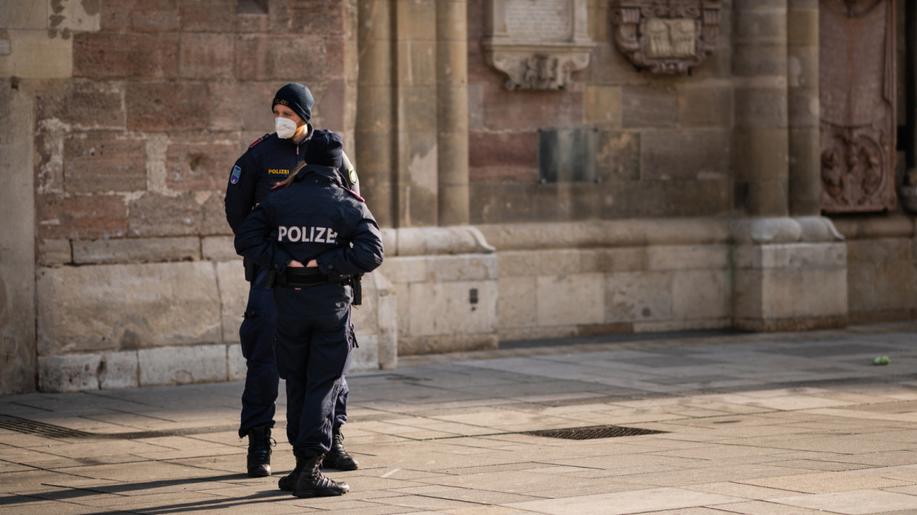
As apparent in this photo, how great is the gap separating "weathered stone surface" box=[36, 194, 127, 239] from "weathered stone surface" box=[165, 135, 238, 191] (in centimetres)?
45

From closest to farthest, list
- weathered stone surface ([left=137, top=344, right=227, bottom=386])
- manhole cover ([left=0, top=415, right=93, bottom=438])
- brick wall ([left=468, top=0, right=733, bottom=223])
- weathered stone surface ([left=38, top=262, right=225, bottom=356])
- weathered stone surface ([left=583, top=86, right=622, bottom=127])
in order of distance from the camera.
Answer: manhole cover ([left=0, top=415, right=93, bottom=438])
weathered stone surface ([left=38, top=262, right=225, bottom=356])
weathered stone surface ([left=137, top=344, right=227, bottom=386])
brick wall ([left=468, top=0, right=733, bottom=223])
weathered stone surface ([left=583, top=86, right=622, bottom=127])

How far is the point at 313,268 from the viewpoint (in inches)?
361

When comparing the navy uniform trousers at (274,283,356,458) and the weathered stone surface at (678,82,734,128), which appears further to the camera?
the weathered stone surface at (678,82,734,128)

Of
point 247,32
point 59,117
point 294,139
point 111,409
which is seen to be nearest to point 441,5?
point 247,32

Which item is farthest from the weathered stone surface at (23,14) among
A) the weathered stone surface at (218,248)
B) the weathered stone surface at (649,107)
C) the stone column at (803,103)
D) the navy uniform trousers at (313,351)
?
the stone column at (803,103)

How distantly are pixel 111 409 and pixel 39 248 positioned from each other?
1586 millimetres

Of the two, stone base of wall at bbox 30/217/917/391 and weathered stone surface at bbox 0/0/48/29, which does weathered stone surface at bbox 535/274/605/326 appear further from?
weathered stone surface at bbox 0/0/48/29

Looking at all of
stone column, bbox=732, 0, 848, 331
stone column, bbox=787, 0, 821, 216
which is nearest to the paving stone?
stone column, bbox=732, 0, 848, 331

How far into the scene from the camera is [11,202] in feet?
44.0

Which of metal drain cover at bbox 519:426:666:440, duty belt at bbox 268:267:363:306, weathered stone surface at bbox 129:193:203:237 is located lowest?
metal drain cover at bbox 519:426:666:440

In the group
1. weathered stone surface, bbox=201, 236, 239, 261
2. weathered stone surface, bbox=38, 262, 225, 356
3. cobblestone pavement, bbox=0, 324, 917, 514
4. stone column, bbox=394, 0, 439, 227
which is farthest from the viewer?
stone column, bbox=394, 0, 439, 227

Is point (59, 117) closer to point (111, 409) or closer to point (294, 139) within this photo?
point (111, 409)

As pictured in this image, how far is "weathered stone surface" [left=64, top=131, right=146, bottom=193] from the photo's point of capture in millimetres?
13508

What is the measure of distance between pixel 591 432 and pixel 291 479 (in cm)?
287
